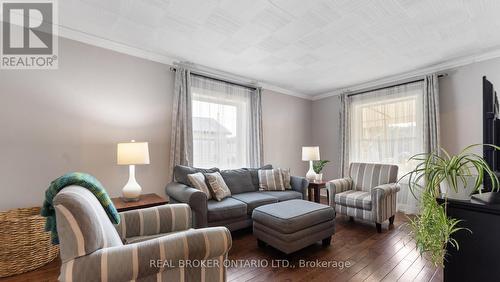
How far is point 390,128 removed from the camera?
13.2 feet

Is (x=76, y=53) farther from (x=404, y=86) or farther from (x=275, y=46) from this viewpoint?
(x=404, y=86)

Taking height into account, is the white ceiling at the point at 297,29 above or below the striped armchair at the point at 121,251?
above

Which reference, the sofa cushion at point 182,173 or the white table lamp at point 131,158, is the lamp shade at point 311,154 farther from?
the white table lamp at point 131,158

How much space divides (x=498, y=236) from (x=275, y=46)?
2.60m

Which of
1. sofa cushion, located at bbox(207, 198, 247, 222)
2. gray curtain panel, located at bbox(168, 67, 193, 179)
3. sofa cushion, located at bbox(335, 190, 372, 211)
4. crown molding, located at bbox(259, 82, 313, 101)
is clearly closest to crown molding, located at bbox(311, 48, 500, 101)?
crown molding, located at bbox(259, 82, 313, 101)

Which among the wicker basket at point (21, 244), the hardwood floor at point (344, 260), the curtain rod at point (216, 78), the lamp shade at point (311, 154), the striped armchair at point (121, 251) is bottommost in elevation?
the hardwood floor at point (344, 260)

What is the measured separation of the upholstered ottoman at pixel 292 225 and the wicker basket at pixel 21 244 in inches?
81.5

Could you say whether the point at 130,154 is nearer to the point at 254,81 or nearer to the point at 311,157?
the point at 254,81

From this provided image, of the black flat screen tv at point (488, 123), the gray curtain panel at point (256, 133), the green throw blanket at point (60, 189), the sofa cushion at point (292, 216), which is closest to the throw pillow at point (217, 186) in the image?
the sofa cushion at point (292, 216)

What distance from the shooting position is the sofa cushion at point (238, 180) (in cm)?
333

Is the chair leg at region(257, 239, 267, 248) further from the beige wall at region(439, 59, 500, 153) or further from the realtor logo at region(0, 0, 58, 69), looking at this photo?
the beige wall at region(439, 59, 500, 153)

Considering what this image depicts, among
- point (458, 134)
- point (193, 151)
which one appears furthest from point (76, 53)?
point (458, 134)

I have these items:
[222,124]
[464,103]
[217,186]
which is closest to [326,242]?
[217,186]

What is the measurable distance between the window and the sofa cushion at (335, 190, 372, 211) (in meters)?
1.17
